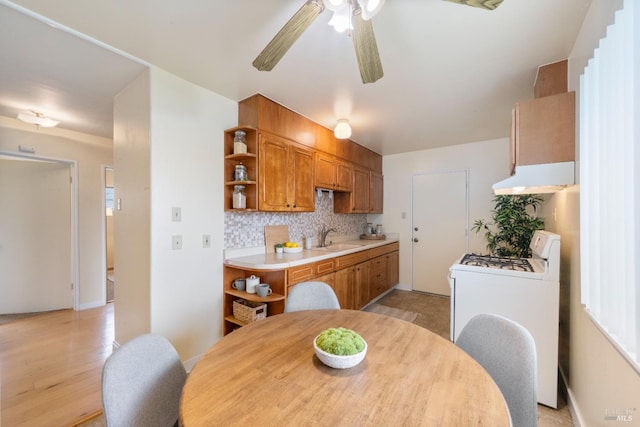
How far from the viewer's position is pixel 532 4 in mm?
1338

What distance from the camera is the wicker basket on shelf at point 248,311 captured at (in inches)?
88.0

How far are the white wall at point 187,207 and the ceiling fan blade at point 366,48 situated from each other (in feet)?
5.17

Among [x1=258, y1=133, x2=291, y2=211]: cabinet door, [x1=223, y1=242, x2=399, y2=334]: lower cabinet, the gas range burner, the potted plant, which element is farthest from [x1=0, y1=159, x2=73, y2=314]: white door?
the potted plant

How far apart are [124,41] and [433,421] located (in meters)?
2.52

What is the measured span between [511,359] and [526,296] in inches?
39.2

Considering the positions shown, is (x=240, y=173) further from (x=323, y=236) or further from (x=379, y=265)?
(x=379, y=265)

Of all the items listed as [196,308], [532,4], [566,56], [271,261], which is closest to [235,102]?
[271,261]

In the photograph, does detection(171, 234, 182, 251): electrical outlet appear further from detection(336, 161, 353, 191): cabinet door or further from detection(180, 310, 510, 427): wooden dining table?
detection(336, 161, 353, 191): cabinet door

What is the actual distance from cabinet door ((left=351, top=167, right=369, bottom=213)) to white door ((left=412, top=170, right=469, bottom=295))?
2.90 feet

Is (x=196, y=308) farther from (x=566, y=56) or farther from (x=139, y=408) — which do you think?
(x=566, y=56)

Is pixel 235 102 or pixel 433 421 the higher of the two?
pixel 235 102

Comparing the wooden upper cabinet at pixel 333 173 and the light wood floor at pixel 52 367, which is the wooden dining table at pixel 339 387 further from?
the wooden upper cabinet at pixel 333 173

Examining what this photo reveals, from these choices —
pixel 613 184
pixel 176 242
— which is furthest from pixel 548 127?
pixel 176 242

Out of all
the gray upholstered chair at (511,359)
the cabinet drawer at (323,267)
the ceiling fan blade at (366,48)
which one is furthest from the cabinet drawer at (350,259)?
the ceiling fan blade at (366,48)
